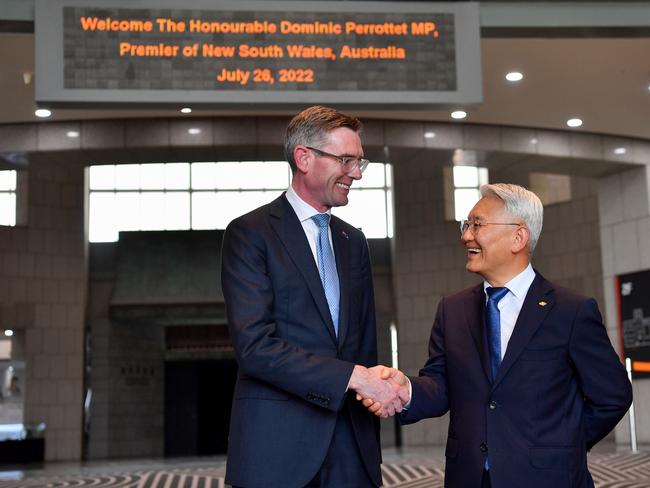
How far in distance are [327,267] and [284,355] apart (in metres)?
0.41

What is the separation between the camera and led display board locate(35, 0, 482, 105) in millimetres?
5781

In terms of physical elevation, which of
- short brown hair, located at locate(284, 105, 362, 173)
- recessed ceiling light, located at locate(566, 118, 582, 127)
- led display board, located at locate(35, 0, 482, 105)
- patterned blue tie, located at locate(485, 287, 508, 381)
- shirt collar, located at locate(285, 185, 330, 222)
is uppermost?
recessed ceiling light, located at locate(566, 118, 582, 127)

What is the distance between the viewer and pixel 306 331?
279 centimetres

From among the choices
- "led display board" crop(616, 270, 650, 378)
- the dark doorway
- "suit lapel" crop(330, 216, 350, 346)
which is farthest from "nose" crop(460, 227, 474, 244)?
the dark doorway

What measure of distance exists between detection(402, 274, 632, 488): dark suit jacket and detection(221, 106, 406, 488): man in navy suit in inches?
10.6

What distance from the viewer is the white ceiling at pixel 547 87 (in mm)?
8234

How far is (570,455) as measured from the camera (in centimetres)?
279

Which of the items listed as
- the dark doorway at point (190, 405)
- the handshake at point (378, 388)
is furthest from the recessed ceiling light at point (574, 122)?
the dark doorway at point (190, 405)

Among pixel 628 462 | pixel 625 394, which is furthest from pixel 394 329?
pixel 625 394

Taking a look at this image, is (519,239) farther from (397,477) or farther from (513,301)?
(397,477)

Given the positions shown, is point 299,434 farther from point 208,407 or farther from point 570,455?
point 208,407

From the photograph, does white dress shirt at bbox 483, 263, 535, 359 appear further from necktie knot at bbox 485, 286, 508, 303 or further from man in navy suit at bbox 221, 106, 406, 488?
man in navy suit at bbox 221, 106, 406, 488

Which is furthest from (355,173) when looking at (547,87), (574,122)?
(574,122)

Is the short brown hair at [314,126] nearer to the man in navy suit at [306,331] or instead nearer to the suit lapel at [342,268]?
the man in navy suit at [306,331]
